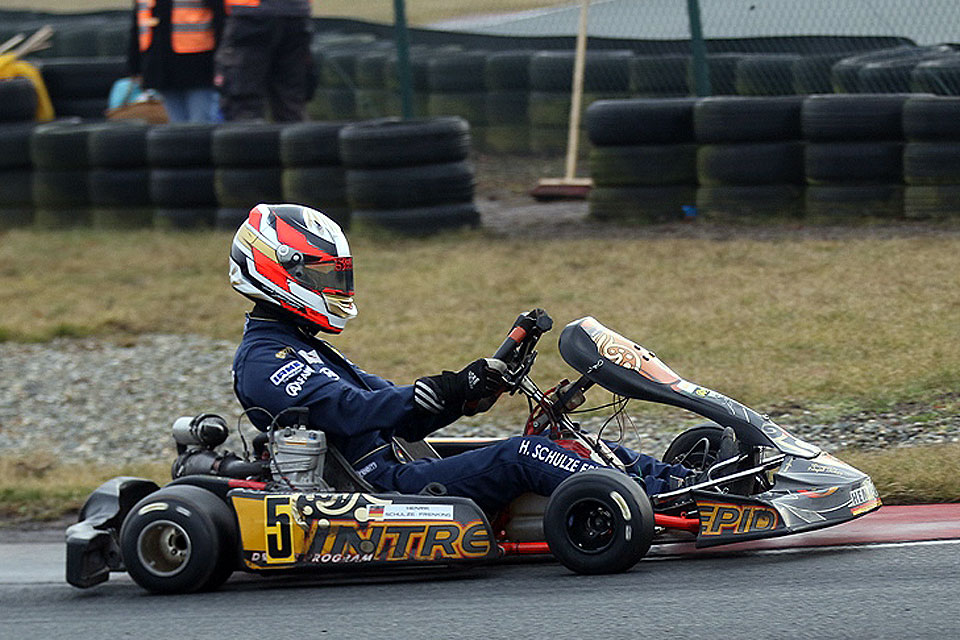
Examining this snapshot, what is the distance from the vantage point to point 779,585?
407cm

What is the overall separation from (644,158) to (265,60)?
284 centimetres

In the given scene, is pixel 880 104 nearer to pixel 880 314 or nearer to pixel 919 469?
pixel 880 314

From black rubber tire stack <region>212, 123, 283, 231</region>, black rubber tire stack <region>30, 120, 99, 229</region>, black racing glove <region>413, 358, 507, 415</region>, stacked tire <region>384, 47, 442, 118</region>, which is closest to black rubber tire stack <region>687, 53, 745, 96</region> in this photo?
black rubber tire stack <region>212, 123, 283, 231</region>

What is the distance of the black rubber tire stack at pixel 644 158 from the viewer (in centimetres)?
989

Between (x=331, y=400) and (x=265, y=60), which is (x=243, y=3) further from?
(x=331, y=400)

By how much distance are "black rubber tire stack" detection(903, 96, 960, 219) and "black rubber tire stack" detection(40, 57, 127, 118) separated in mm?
8005

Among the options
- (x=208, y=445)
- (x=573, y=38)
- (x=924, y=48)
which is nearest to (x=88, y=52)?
→ (x=573, y=38)

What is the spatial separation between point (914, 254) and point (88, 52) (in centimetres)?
1158

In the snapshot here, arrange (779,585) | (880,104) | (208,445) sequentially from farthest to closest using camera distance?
(880,104)
(208,445)
(779,585)

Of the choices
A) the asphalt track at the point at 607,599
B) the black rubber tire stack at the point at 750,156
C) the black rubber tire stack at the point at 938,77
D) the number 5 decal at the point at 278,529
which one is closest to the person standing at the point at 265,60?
the black rubber tire stack at the point at 750,156

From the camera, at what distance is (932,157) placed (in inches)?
352

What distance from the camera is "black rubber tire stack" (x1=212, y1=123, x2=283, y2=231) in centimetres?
1038

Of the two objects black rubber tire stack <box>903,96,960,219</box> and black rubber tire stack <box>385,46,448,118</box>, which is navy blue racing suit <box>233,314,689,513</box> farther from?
black rubber tire stack <box>385,46,448,118</box>

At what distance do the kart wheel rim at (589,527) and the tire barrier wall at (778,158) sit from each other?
5389 millimetres
